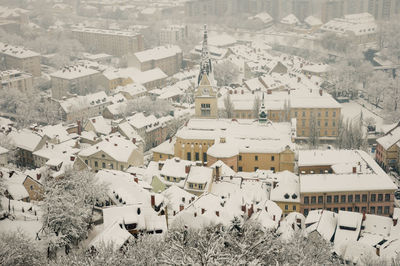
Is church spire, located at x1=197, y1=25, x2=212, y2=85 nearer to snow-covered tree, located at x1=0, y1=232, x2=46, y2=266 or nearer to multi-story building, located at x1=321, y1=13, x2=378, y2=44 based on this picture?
snow-covered tree, located at x1=0, y1=232, x2=46, y2=266

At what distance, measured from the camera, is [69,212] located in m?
45.4

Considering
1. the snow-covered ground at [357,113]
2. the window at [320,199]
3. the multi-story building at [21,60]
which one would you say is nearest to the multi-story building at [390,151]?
the snow-covered ground at [357,113]

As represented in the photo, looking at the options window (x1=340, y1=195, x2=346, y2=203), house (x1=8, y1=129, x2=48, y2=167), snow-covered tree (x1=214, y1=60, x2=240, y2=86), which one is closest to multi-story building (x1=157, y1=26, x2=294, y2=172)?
window (x1=340, y1=195, x2=346, y2=203)

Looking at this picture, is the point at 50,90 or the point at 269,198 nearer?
the point at 269,198

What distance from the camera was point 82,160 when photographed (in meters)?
66.9

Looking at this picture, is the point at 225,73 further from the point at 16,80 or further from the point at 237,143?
the point at 237,143

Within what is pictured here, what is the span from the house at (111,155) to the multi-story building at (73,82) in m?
40.8

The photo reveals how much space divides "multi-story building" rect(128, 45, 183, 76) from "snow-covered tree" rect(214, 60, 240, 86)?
60.8 feet

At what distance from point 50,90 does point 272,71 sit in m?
48.1

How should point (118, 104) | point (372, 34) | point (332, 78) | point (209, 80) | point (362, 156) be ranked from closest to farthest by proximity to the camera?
point (362, 156) < point (209, 80) < point (118, 104) < point (332, 78) < point (372, 34)

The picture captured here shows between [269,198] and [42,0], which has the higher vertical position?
[42,0]

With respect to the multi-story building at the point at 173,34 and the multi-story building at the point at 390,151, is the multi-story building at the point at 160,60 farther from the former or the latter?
the multi-story building at the point at 390,151

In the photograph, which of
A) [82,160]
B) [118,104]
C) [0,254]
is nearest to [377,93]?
[118,104]

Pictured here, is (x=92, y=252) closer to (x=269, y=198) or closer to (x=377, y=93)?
(x=269, y=198)
